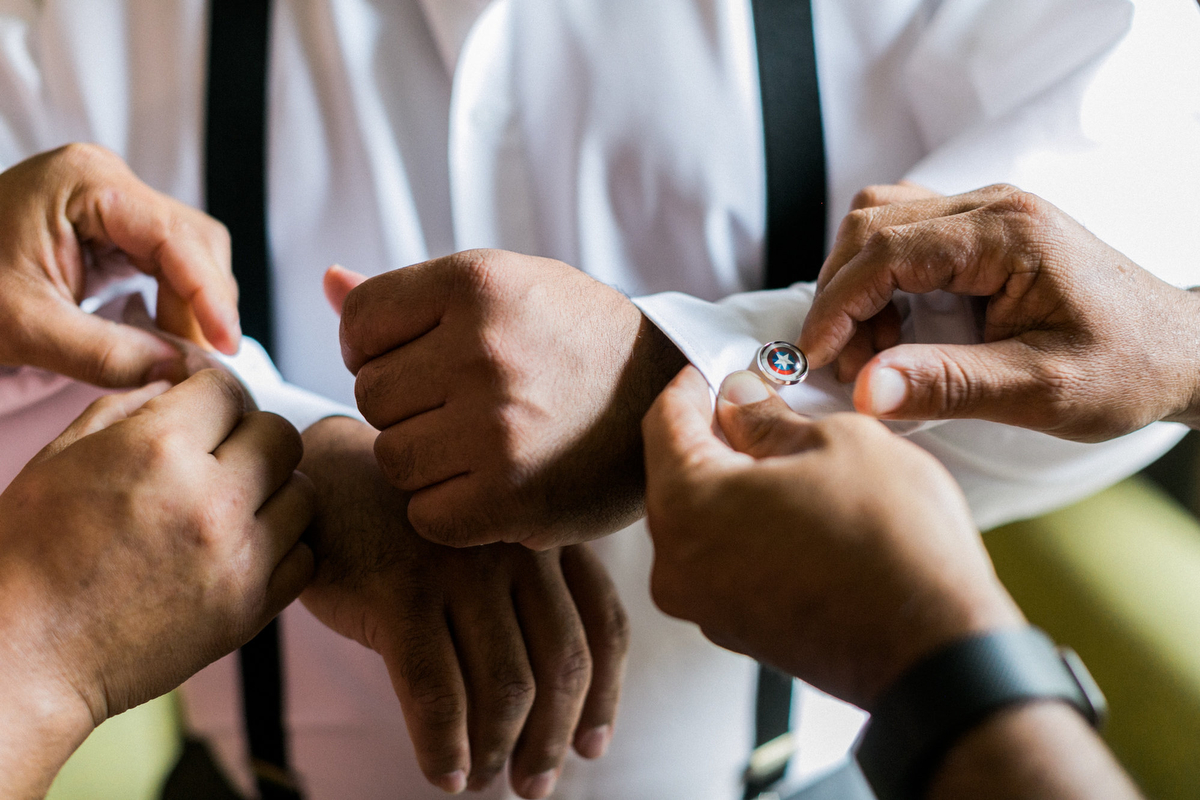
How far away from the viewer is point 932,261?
1.68 feet

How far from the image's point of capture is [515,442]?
53 centimetres

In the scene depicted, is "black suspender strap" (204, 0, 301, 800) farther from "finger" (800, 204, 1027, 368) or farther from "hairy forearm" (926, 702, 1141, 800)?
"hairy forearm" (926, 702, 1141, 800)

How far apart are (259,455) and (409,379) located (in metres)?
0.13

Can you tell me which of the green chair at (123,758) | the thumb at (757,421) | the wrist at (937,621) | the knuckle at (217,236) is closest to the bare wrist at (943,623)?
the wrist at (937,621)

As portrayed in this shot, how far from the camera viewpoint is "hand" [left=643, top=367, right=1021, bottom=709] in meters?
0.35

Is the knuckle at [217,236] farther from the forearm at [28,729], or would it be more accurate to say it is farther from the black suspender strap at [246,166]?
the forearm at [28,729]

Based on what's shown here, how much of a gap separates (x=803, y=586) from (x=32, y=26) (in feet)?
3.36

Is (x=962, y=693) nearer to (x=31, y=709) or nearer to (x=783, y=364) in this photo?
(x=783, y=364)

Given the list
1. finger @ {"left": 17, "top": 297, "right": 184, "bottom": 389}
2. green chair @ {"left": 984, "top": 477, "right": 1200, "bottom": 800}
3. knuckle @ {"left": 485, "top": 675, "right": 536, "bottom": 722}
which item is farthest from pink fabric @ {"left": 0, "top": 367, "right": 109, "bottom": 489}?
green chair @ {"left": 984, "top": 477, "right": 1200, "bottom": 800}

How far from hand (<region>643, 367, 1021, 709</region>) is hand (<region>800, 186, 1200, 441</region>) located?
0.36 feet

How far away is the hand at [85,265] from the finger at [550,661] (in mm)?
370

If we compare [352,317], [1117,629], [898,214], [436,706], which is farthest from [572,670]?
[1117,629]

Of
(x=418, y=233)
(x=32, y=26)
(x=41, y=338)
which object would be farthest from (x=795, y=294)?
(x=32, y=26)

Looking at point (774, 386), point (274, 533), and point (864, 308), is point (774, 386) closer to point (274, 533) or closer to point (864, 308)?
point (864, 308)
